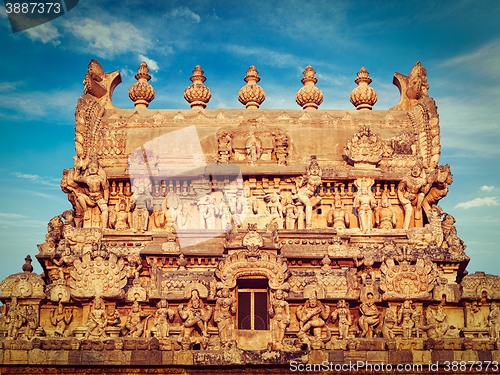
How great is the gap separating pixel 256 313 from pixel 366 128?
9593 mm

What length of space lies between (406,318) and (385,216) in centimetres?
658

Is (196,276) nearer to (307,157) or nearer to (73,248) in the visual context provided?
(73,248)

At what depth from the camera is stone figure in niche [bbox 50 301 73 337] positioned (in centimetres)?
1672

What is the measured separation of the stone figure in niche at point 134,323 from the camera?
1625cm

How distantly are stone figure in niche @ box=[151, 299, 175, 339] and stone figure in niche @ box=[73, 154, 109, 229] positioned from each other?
21.2 ft

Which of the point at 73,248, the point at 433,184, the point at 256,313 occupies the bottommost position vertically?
the point at 256,313

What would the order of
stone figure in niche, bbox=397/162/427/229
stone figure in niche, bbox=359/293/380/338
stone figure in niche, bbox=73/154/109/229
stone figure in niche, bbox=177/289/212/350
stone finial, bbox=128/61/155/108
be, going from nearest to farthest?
1. stone figure in niche, bbox=177/289/212/350
2. stone figure in niche, bbox=359/293/380/338
3. stone figure in niche, bbox=73/154/109/229
4. stone figure in niche, bbox=397/162/427/229
5. stone finial, bbox=128/61/155/108

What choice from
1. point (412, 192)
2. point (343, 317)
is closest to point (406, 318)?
point (343, 317)

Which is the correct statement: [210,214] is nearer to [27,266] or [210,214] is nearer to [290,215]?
[290,215]

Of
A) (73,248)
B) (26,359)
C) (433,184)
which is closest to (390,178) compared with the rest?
(433,184)

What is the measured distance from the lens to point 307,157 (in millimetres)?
24062

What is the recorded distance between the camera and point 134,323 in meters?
16.3

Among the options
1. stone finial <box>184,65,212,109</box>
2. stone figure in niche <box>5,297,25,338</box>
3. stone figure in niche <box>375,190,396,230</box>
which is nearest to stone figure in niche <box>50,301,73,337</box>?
stone figure in niche <box>5,297,25,338</box>

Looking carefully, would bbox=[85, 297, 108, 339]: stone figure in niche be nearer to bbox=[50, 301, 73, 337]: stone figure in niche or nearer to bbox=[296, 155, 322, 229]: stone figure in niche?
bbox=[50, 301, 73, 337]: stone figure in niche
